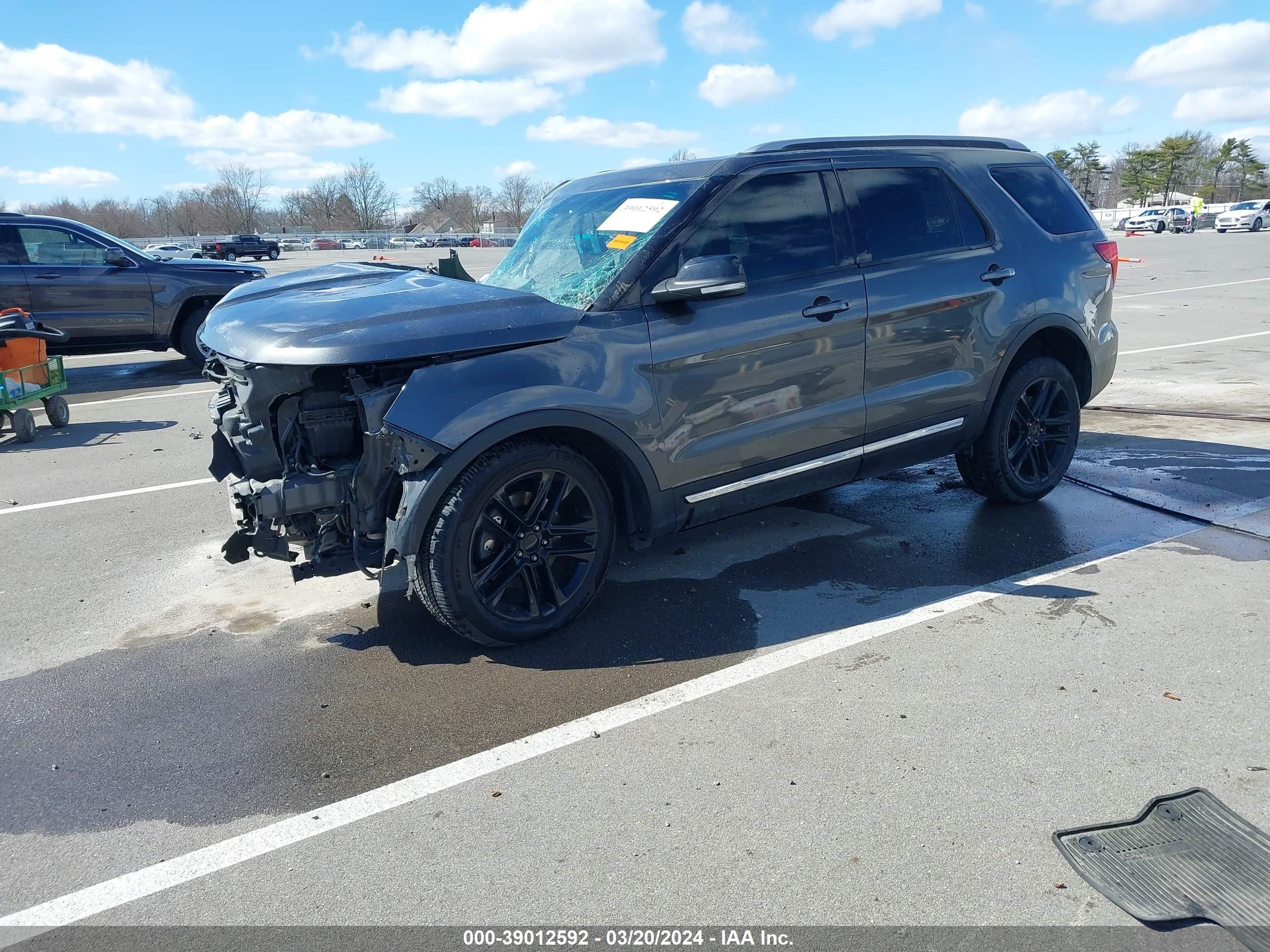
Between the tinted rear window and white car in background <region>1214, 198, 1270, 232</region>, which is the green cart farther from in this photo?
white car in background <region>1214, 198, 1270, 232</region>

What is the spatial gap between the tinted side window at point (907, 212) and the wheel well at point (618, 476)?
1.77 m

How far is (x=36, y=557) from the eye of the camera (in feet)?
17.7

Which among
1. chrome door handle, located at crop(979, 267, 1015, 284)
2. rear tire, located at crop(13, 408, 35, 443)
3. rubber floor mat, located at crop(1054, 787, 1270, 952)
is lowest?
rubber floor mat, located at crop(1054, 787, 1270, 952)

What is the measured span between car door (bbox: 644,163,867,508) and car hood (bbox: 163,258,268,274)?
8.78 m

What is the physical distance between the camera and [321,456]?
3875 mm

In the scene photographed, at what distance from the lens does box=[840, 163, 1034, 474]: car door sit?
191 inches

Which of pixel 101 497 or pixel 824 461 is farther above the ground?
pixel 824 461

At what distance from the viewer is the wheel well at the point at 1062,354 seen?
221 inches

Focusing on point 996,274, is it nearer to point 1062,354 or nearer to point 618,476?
point 1062,354

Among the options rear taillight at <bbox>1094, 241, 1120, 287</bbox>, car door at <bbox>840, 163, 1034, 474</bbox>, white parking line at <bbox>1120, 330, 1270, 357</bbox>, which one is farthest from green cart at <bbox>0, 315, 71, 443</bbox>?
white parking line at <bbox>1120, 330, 1270, 357</bbox>

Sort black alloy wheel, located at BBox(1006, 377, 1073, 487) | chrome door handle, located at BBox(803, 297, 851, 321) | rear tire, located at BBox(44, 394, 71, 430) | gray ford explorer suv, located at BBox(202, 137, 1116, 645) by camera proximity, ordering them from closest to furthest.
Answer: gray ford explorer suv, located at BBox(202, 137, 1116, 645) → chrome door handle, located at BBox(803, 297, 851, 321) → black alloy wheel, located at BBox(1006, 377, 1073, 487) → rear tire, located at BBox(44, 394, 71, 430)

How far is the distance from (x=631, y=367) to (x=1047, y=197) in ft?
10.8

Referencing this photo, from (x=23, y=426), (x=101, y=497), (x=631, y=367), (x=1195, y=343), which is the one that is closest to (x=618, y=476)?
(x=631, y=367)

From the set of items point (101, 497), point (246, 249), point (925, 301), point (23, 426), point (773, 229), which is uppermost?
point (246, 249)
